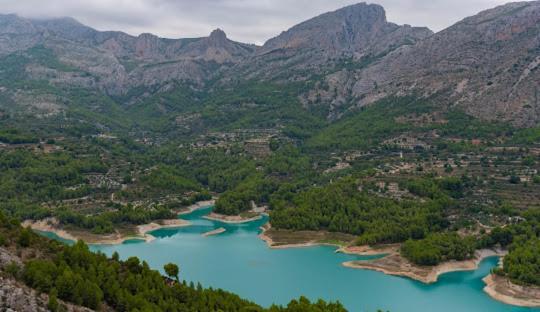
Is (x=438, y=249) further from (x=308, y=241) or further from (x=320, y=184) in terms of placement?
(x=320, y=184)

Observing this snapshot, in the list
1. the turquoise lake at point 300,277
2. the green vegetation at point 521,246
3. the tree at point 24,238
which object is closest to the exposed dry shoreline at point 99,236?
the turquoise lake at point 300,277

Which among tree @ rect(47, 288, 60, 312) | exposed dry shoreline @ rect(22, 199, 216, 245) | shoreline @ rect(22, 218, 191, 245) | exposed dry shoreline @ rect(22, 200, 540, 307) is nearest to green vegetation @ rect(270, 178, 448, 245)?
exposed dry shoreline @ rect(22, 200, 540, 307)

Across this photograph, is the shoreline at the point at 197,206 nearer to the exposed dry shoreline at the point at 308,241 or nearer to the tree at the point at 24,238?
the exposed dry shoreline at the point at 308,241

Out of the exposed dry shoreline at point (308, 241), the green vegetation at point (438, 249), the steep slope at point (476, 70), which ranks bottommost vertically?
the exposed dry shoreline at point (308, 241)

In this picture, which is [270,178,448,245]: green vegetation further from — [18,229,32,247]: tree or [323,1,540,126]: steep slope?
[18,229,32,247]: tree

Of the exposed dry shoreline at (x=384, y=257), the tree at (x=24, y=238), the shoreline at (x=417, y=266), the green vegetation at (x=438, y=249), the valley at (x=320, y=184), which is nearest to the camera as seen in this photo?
the tree at (x=24, y=238)

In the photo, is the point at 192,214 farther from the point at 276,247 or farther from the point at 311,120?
the point at 311,120

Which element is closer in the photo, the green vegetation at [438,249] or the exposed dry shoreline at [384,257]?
the exposed dry shoreline at [384,257]
